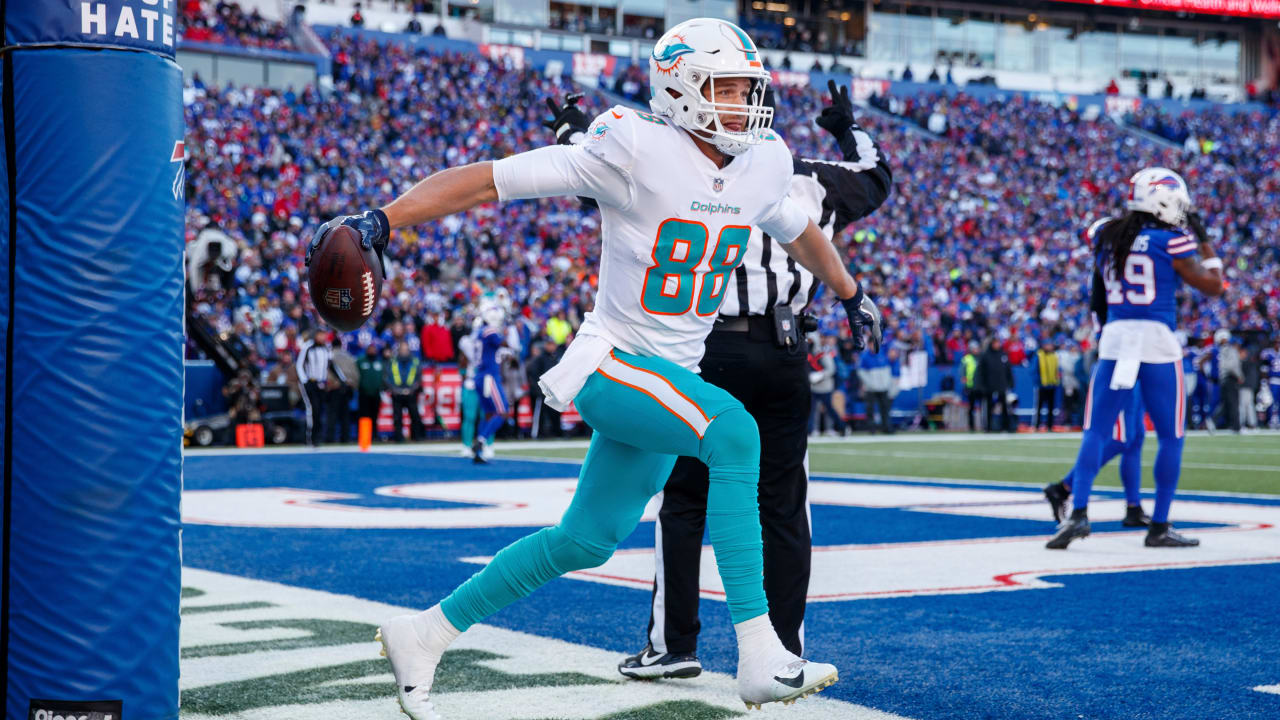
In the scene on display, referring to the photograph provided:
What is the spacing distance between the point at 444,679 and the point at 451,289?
63.7ft

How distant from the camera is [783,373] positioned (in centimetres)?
400

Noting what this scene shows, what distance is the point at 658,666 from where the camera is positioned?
400cm

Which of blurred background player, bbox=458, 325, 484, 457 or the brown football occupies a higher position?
the brown football

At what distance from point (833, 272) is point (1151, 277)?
158 inches

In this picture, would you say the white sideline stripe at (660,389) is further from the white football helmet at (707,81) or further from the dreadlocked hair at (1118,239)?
the dreadlocked hair at (1118,239)

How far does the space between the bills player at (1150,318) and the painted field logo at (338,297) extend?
16.6 ft

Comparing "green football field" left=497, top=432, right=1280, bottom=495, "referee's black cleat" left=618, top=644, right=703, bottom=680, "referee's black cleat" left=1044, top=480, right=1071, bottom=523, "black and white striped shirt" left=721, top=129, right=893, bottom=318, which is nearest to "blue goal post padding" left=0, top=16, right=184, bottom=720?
"referee's black cleat" left=618, top=644, right=703, bottom=680

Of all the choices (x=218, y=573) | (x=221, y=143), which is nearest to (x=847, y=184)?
(x=218, y=573)

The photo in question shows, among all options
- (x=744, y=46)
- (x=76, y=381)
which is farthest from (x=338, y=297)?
(x=744, y=46)

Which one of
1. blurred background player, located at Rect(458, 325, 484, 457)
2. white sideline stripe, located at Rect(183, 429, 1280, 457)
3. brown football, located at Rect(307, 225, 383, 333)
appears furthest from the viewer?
white sideline stripe, located at Rect(183, 429, 1280, 457)

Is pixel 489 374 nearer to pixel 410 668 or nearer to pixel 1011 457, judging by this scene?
pixel 1011 457

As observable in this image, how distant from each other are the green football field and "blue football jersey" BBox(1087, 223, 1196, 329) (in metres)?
4.06

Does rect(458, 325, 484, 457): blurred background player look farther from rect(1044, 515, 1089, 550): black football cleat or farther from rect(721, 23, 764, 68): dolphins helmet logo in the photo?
rect(721, 23, 764, 68): dolphins helmet logo

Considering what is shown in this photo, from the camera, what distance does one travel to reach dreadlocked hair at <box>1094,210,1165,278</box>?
716 centimetres
